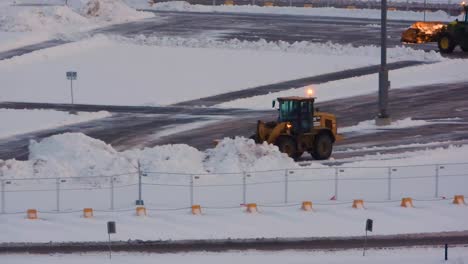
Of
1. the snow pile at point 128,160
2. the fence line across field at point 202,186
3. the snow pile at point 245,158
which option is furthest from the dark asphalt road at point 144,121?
the fence line across field at point 202,186

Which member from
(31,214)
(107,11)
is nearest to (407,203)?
(31,214)

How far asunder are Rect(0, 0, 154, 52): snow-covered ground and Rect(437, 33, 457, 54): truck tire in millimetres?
23330

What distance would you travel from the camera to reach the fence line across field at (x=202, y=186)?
32.4m

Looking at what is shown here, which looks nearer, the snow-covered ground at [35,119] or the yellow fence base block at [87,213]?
the yellow fence base block at [87,213]

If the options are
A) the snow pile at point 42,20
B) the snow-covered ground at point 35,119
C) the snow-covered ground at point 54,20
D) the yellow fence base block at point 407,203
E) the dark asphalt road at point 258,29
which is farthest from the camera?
the snow pile at point 42,20

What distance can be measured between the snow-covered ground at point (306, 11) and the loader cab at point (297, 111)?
52.8m

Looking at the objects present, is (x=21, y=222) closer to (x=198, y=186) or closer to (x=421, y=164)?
(x=198, y=186)

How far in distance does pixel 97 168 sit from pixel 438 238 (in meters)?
11.0

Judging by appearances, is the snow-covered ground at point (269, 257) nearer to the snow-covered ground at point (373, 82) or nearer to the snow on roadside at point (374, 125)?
the snow on roadside at point (374, 125)

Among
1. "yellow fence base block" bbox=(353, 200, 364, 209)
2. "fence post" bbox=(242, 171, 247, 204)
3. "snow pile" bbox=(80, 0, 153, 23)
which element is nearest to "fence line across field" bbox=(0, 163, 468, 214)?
"fence post" bbox=(242, 171, 247, 204)

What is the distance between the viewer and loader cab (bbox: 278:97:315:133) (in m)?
37.4

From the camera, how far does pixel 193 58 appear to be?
2527 inches

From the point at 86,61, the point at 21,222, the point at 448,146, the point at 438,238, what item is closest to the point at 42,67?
the point at 86,61

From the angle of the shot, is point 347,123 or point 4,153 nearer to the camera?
point 4,153
